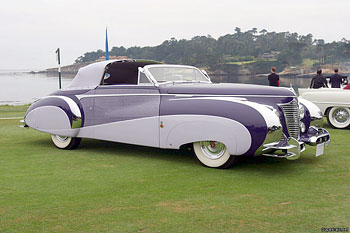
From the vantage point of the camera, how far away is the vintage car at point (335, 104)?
1165 cm

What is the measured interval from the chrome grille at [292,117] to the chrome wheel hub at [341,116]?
5.32 metres

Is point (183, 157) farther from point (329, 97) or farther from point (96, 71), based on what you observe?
point (329, 97)

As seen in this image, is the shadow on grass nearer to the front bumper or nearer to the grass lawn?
the grass lawn

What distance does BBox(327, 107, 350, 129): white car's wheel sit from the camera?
38.7ft

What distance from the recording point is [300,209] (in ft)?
16.0

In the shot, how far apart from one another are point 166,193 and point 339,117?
7812 millimetres

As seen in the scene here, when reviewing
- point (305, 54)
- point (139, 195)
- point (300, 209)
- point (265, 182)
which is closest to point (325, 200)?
point (300, 209)

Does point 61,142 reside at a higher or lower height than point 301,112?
lower

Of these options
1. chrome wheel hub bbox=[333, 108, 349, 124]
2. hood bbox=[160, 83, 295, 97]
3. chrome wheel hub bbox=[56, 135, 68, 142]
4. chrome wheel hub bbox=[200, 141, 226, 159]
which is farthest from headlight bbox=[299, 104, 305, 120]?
chrome wheel hub bbox=[56, 135, 68, 142]

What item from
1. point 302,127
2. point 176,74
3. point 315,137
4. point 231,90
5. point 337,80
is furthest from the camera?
point 337,80

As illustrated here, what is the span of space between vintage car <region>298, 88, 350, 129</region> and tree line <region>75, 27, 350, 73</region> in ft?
417

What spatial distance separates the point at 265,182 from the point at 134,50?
176 meters

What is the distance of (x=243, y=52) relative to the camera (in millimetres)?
163750

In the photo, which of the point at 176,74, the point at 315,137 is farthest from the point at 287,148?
the point at 176,74
